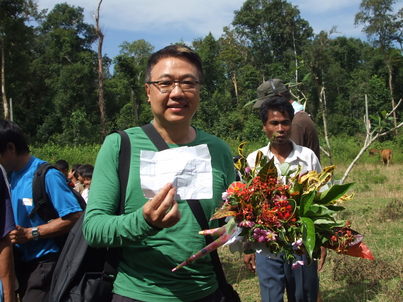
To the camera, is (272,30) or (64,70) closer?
(64,70)

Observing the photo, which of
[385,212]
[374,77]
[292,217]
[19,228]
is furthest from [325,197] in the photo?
[374,77]

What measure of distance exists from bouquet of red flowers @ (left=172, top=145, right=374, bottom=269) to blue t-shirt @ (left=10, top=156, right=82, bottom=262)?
46.3 inches

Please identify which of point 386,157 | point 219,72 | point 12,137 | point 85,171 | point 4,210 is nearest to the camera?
point 4,210

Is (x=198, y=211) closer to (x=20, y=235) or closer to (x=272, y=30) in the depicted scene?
(x=20, y=235)

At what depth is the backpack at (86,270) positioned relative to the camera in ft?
5.53

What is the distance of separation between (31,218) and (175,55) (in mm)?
→ 1414

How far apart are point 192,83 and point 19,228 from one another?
1.40 metres

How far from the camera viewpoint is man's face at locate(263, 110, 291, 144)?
115 inches

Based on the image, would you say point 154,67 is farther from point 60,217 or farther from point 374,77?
point 374,77

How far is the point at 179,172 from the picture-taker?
55.4 inches

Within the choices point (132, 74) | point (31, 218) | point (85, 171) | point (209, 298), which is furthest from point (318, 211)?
point (132, 74)

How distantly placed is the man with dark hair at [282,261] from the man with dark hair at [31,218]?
115cm

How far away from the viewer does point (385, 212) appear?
7504 mm

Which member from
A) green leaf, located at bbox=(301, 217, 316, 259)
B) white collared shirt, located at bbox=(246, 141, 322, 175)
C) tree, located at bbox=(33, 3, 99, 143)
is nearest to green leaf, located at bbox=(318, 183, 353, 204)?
green leaf, located at bbox=(301, 217, 316, 259)
